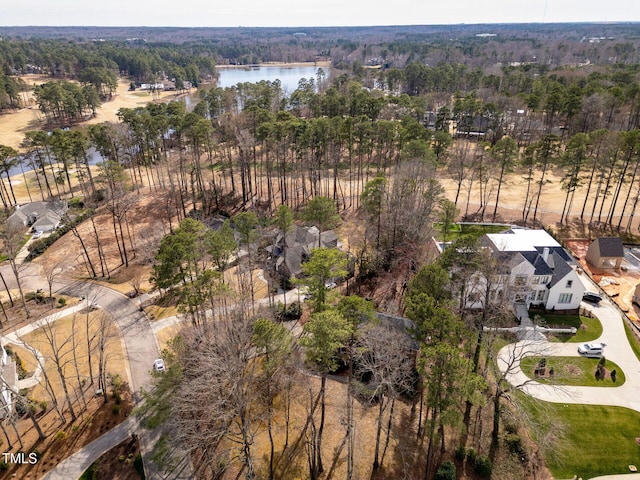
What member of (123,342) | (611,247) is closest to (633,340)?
(611,247)

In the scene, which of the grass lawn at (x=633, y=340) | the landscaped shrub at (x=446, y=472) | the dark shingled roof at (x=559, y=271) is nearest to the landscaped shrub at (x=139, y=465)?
the landscaped shrub at (x=446, y=472)

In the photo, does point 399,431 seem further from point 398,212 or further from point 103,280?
point 103,280

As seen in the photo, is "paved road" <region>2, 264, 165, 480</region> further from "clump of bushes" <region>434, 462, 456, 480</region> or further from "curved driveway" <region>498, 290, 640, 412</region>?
"curved driveway" <region>498, 290, 640, 412</region>

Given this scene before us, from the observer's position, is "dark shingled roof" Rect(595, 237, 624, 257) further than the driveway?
Yes

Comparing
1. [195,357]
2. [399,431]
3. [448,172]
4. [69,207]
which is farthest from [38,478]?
A: [448,172]

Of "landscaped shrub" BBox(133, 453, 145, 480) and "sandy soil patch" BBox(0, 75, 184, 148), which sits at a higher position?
"sandy soil patch" BBox(0, 75, 184, 148)

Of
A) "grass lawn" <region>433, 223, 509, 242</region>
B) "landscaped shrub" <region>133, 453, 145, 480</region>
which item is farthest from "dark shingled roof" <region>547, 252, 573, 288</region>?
"landscaped shrub" <region>133, 453, 145, 480</region>

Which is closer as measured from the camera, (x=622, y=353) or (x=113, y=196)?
(x=622, y=353)
